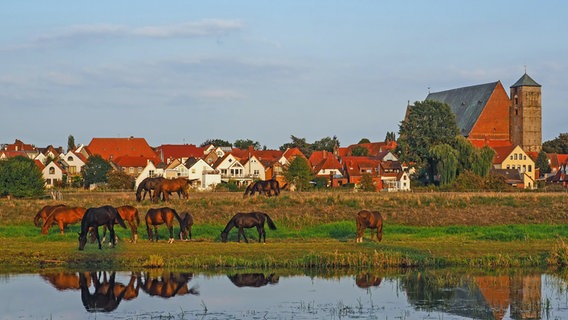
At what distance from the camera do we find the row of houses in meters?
115

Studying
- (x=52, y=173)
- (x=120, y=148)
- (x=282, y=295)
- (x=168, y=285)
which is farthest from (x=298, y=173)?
(x=282, y=295)

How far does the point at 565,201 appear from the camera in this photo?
51250 millimetres

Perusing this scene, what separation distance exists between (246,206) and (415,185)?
5065cm

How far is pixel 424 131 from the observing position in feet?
326

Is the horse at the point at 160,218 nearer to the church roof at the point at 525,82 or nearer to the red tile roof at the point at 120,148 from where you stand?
the red tile roof at the point at 120,148

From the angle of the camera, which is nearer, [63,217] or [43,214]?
[63,217]

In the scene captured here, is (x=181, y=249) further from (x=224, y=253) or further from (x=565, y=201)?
(x=565, y=201)

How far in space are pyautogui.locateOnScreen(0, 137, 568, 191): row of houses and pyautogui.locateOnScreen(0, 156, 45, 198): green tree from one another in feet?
115

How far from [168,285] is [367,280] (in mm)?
5829

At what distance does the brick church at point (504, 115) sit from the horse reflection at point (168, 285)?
395 feet

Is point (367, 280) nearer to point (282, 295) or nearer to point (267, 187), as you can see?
point (282, 295)

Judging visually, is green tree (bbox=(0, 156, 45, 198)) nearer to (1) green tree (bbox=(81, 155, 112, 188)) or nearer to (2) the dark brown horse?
(2) the dark brown horse

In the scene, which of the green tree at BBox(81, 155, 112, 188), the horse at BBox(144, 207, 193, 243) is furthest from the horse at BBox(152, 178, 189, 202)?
the green tree at BBox(81, 155, 112, 188)

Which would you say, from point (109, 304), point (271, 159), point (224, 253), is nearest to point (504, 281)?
point (224, 253)
